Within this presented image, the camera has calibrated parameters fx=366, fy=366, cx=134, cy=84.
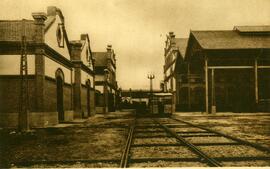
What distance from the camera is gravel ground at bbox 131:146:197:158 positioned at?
350 inches

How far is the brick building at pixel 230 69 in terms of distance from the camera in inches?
1173

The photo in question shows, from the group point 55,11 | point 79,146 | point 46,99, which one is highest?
point 55,11

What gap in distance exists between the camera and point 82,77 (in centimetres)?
2777

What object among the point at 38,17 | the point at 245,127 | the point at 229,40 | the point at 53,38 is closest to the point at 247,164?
the point at 245,127

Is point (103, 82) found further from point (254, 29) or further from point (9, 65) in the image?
point (9, 65)

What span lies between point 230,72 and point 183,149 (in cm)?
2561

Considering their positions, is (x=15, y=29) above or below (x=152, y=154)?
above

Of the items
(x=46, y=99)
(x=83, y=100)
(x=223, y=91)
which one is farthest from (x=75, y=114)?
(x=223, y=91)

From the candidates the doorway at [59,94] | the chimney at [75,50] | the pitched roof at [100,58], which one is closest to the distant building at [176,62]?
the pitched roof at [100,58]

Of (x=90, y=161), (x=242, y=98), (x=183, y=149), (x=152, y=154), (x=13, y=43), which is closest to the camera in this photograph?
(x=90, y=161)

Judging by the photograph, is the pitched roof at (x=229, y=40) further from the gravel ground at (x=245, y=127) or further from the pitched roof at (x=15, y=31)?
the pitched roof at (x=15, y=31)

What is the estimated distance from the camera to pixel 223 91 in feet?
113

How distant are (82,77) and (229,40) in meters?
13.0

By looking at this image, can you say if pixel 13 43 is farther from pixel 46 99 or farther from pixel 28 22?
pixel 46 99
